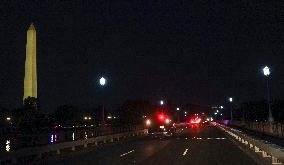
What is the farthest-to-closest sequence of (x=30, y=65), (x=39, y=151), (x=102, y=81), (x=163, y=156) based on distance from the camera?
(x=30, y=65)
(x=102, y=81)
(x=39, y=151)
(x=163, y=156)

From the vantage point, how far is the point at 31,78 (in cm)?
5319

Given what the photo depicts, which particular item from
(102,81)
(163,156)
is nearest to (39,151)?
(163,156)

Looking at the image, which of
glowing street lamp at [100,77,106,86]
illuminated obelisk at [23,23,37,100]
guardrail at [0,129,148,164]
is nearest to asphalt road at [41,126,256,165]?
guardrail at [0,129,148,164]

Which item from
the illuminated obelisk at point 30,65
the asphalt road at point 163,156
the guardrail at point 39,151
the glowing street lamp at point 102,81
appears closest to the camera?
the asphalt road at point 163,156

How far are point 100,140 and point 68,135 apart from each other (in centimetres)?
500

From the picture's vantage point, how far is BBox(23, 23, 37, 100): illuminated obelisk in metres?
53.6

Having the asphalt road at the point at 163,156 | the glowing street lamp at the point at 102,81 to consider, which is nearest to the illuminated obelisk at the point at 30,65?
the glowing street lamp at the point at 102,81

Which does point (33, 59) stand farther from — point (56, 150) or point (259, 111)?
point (259, 111)

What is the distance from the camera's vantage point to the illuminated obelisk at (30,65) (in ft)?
176

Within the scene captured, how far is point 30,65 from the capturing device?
177 ft

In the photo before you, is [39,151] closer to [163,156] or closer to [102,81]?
[163,156]

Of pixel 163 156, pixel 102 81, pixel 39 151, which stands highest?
pixel 102 81

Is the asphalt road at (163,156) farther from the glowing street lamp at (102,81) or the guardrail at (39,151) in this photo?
the glowing street lamp at (102,81)

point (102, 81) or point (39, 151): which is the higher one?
point (102, 81)
